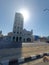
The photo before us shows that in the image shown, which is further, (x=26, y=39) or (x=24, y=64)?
(x=26, y=39)

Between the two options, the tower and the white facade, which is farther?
the white facade

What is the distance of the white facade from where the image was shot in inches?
698

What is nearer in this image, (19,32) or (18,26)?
(18,26)

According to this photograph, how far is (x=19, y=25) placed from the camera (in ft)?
64.0

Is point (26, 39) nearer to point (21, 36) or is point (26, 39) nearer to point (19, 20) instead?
point (21, 36)

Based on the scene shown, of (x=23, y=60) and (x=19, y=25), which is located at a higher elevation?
(x=19, y=25)

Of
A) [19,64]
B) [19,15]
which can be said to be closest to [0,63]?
[19,64]

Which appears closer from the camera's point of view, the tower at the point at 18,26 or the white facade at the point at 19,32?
the tower at the point at 18,26

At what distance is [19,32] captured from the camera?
22.0 metres

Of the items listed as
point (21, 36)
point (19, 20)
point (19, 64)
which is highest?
point (19, 20)

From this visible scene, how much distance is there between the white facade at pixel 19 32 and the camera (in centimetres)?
1773

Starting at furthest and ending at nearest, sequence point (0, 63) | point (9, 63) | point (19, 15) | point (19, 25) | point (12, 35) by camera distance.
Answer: point (12, 35)
point (19, 25)
point (19, 15)
point (9, 63)
point (0, 63)

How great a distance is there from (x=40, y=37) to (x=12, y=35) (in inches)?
160

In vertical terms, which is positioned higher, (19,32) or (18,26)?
(18,26)
